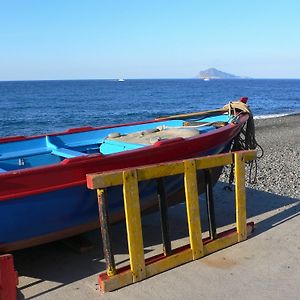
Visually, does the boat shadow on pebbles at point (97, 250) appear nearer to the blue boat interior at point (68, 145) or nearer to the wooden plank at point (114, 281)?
the wooden plank at point (114, 281)

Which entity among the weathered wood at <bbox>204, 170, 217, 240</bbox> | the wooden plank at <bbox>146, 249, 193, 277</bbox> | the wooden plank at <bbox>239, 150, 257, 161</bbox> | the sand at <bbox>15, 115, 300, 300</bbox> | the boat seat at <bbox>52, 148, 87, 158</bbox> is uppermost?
the boat seat at <bbox>52, 148, 87, 158</bbox>

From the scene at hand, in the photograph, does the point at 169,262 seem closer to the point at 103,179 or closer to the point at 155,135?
the point at 103,179

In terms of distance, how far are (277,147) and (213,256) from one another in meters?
9.52

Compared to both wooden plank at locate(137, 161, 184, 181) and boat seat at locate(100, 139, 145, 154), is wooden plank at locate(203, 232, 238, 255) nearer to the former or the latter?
wooden plank at locate(137, 161, 184, 181)

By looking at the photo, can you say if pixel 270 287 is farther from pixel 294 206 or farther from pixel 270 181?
pixel 270 181

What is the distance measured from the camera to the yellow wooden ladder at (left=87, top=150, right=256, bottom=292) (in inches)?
161

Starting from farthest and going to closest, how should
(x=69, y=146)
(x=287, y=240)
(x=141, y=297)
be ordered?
(x=69, y=146) < (x=287, y=240) < (x=141, y=297)

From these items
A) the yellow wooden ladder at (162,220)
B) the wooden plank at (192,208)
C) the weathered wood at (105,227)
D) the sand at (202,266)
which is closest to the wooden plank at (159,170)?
the yellow wooden ladder at (162,220)

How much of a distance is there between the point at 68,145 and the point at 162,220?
237cm

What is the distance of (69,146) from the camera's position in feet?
21.0

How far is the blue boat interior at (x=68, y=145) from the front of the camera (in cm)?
579

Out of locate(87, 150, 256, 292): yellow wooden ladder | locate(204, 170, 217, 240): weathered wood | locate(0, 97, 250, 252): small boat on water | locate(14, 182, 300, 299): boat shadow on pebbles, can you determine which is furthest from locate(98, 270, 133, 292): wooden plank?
locate(204, 170, 217, 240): weathered wood

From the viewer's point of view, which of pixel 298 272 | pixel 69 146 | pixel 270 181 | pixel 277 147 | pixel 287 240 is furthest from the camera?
pixel 277 147

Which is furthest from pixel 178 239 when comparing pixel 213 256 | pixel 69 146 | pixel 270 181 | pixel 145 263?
pixel 270 181
